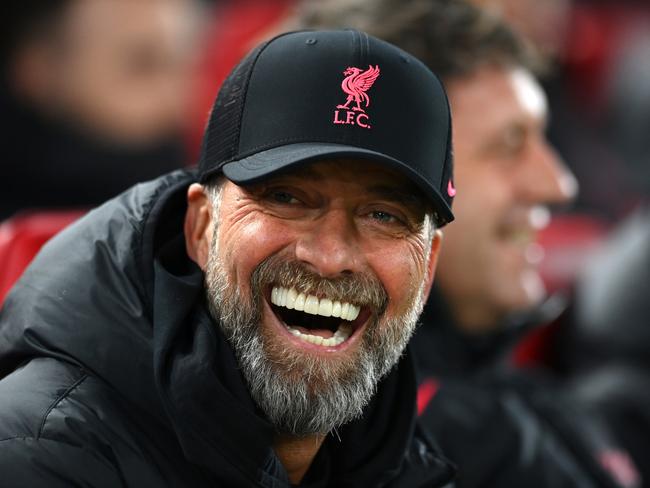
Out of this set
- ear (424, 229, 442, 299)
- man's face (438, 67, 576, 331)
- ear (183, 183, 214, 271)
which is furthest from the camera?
man's face (438, 67, 576, 331)

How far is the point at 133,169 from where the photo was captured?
5215 mm

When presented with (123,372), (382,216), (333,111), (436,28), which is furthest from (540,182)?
(123,372)

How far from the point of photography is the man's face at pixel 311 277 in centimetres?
191

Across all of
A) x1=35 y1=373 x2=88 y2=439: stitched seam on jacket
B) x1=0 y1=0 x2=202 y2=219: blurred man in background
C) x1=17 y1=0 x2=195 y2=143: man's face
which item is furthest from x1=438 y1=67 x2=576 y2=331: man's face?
x1=17 y1=0 x2=195 y2=143: man's face

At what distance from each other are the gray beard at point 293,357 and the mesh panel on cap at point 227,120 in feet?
0.54

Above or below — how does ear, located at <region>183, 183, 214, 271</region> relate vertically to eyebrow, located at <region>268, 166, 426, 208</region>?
below

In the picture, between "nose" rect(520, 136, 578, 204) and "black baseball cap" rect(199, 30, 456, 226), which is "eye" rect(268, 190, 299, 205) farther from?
"nose" rect(520, 136, 578, 204)

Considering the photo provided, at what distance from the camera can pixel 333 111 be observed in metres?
1.90

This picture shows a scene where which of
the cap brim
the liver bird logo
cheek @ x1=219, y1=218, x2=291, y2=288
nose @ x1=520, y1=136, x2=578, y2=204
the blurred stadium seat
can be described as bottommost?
nose @ x1=520, y1=136, x2=578, y2=204

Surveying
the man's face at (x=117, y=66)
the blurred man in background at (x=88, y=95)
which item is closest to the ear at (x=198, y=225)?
the blurred man in background at (x=88, y=95)

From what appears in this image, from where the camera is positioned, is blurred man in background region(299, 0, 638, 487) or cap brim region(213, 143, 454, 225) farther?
blurred man in background region(299, 0, 638, 487)

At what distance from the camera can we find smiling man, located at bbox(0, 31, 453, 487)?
6.11ft

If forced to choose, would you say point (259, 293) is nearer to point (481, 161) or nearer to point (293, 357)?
point (293, 357)

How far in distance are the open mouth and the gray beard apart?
2 cm
